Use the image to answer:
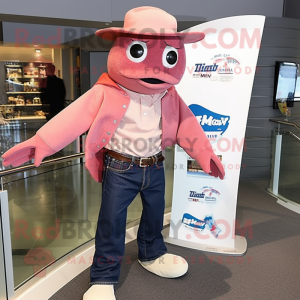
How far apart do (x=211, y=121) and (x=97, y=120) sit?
1.09 metres

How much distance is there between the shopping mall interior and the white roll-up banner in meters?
0.06

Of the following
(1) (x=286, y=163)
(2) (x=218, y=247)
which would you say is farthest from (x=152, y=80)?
(1) (x=286, y=163)

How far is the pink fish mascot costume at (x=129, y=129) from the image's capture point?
1.90 m

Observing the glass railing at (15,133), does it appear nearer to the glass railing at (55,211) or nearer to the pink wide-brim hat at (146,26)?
the glass railing at (55,211)

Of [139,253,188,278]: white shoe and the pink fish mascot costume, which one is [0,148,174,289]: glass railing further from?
[139,253,188,278]: white shoe

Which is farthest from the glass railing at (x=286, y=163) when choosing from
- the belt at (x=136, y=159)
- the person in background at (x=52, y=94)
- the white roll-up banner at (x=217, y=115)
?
the person in background at (x=52, y=94)

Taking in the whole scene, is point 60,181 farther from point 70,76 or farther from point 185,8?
point 70,76

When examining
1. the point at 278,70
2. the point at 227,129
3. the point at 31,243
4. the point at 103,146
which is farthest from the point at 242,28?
the point at 278,70

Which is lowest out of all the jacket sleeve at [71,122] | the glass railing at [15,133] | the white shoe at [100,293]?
the glass railing at [15,133]

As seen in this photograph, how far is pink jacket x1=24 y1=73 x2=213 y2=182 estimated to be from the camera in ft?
6.25

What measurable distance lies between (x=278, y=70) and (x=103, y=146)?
4.03 m

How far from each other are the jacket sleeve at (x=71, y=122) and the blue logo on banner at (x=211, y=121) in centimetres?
97

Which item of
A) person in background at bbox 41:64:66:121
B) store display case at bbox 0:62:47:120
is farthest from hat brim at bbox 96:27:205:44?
store display case at bbox 0:62:47:120

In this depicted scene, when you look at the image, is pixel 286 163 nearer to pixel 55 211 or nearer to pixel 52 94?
pixel 55 211
